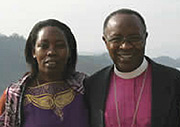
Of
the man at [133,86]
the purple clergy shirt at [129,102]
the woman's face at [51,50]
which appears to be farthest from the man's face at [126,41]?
the woman's face at [51,50]

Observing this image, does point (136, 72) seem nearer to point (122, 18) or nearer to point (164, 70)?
point (164, 70)

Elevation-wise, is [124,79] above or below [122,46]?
below

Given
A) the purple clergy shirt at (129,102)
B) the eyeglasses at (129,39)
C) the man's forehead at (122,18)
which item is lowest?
the purple clergy shirt at (129,102)

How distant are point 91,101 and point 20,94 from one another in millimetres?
649

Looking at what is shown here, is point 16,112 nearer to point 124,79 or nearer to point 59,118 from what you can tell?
point 59,118

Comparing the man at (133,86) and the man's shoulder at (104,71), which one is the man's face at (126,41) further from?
the man's shoulder at (104,71)

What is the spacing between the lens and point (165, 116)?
2275 mm

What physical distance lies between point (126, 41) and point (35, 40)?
89 centimetres

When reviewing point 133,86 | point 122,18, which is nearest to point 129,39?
point 122,18

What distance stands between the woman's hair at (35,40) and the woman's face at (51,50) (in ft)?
0.24

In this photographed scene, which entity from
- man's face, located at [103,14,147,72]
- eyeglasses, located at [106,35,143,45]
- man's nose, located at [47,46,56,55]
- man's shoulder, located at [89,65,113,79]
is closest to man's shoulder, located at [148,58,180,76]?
man's face, located at [103,14,147,72]

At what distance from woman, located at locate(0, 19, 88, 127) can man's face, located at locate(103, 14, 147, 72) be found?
1.56ft

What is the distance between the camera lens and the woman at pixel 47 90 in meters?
2.56

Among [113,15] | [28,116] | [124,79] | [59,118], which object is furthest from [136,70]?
[28,116]
